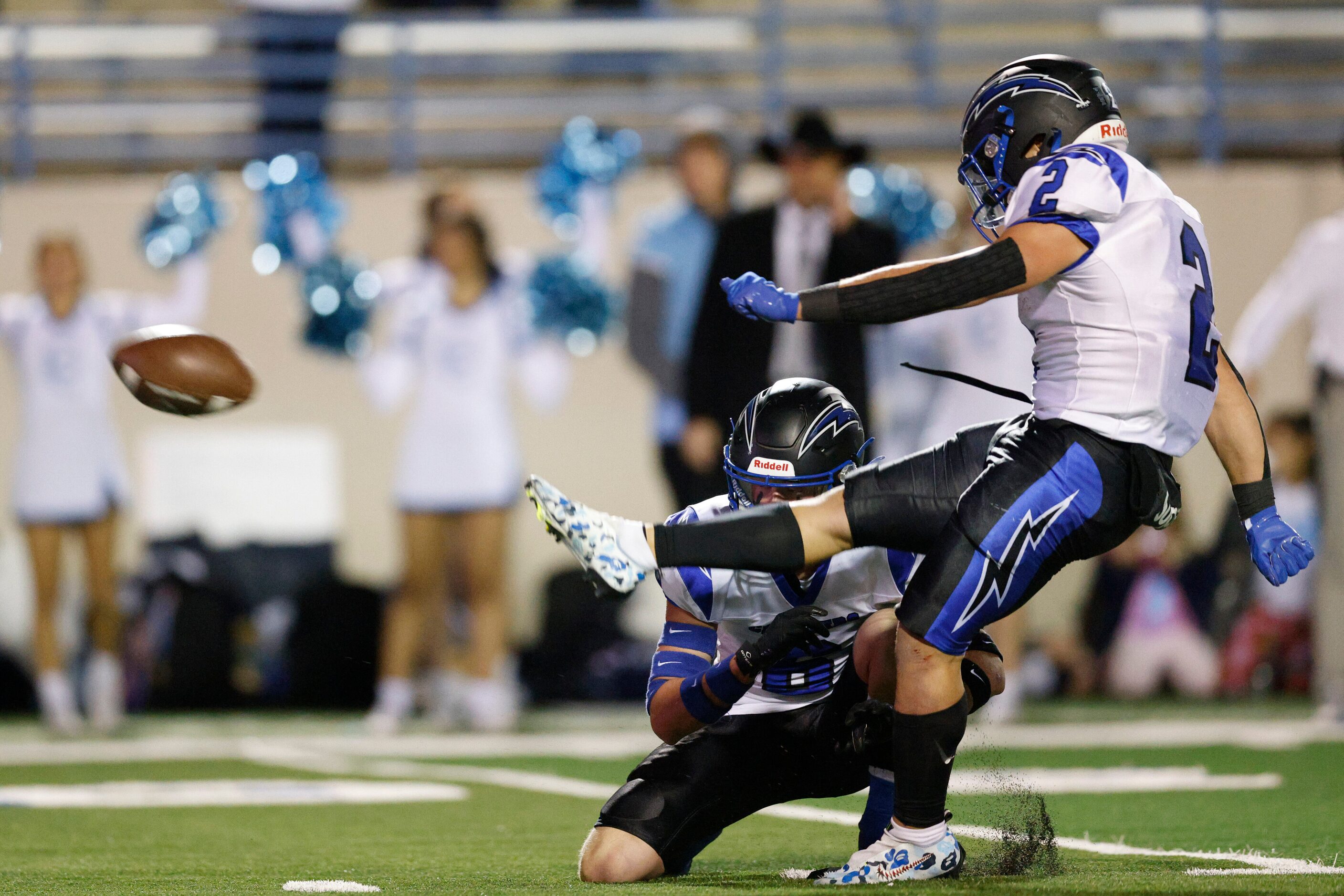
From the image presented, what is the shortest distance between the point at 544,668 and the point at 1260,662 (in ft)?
11.2

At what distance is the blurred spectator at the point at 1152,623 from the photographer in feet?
28.0

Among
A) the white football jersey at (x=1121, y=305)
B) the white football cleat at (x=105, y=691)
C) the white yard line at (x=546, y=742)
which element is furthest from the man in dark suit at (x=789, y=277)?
the white football jersey at (x=1121, y=305)

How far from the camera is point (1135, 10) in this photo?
11117 millimetres

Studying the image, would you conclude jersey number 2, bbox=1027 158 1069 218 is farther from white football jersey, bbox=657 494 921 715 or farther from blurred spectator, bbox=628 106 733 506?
blurred spectator, bbox=628 106 733 506

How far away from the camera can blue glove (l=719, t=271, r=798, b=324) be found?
3.13 m

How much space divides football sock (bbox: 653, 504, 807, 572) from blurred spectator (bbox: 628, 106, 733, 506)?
12.2 ft

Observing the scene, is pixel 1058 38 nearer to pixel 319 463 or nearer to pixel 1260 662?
pixel 1260 662

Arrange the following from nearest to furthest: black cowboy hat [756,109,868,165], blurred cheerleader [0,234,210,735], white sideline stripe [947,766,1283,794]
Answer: white sideline stripe [947,766,1283,794] < black cowboy hat [756,109,868,165] < blurred cheerleader [0,234,210,735]

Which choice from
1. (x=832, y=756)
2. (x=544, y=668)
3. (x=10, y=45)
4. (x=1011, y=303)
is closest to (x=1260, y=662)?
(x=1011, y=303)

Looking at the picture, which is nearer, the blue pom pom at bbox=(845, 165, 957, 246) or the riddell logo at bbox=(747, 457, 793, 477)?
the riddell logo at bbox=(747, 457, 793, 477)

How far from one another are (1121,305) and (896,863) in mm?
1062

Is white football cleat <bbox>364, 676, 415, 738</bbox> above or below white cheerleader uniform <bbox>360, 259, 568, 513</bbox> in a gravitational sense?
below

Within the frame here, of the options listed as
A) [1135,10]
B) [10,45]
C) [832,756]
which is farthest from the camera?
[1135,10]

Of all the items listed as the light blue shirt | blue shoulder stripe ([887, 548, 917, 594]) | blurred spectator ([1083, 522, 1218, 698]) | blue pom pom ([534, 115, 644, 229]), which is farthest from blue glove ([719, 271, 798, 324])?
blurred spectator ([1083, 522, 1218, 698])
